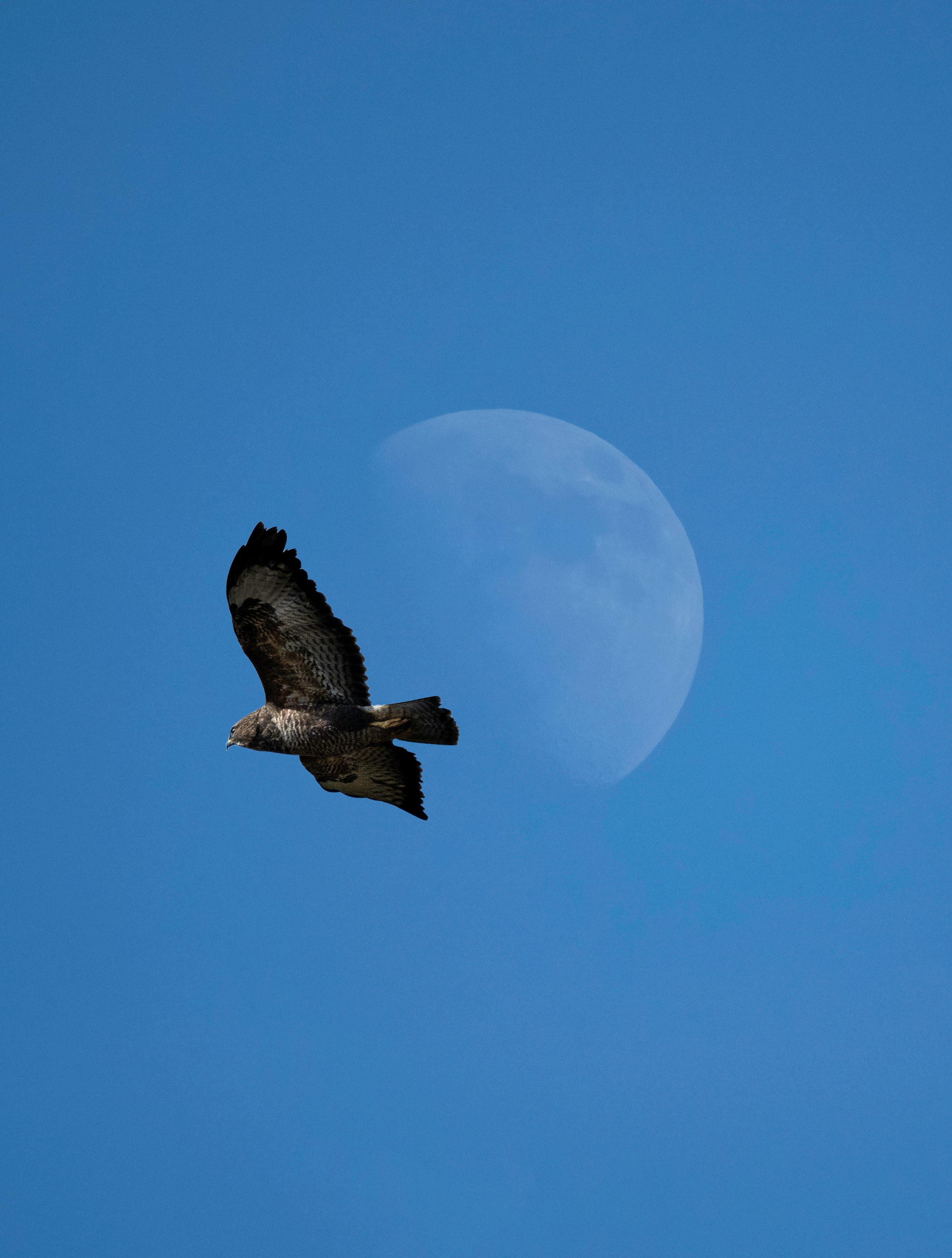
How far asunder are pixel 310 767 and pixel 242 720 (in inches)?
42.7

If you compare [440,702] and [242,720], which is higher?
[440,702]

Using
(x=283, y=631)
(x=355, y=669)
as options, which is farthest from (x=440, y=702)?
(x=283, y=631)

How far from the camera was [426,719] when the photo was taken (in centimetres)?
1079

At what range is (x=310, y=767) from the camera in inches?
458

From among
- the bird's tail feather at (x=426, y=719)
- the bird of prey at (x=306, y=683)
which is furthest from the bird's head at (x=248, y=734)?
the bird's tail feather at (x=426, y=719)

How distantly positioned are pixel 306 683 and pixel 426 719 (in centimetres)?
113

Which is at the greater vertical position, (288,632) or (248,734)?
(288,632)

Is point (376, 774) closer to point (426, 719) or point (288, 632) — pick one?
point (426, 719)

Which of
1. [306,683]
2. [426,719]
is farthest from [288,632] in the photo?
[426,719]

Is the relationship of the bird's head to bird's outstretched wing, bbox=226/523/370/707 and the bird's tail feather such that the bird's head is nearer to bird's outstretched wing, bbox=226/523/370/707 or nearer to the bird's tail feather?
bird's outstretched wing, bbox=226/523/370/707

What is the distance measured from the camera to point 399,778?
465 inches

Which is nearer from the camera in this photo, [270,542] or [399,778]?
[270,542]

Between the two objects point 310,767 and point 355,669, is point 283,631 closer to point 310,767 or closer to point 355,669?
point 355,669

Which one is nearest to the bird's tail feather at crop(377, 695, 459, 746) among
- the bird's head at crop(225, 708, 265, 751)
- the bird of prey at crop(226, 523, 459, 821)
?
the bird of prey at crop(226, 523, 459, 821)
